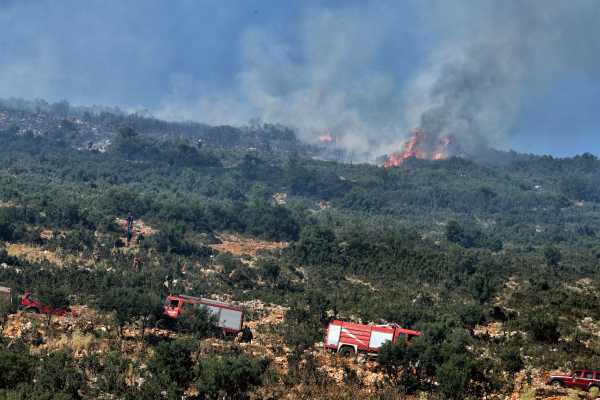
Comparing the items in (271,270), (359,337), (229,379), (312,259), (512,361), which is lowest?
(229,379)

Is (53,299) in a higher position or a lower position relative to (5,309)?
higher

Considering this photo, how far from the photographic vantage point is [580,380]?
16766mm

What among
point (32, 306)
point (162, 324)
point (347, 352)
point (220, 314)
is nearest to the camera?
point (347, 352)

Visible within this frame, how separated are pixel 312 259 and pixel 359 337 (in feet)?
87.2

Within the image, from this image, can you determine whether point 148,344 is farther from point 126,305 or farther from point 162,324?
point 162,324

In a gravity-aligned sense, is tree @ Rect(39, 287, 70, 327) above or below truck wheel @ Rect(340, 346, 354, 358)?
above

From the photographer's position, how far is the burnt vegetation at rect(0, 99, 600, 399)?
1631 centimetres

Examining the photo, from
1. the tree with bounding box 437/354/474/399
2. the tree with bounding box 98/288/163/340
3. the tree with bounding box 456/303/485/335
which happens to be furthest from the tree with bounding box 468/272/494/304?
the tree with bounding box 98/288/163/340

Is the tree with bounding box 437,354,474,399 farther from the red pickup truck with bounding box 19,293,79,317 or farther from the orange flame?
the orange flame

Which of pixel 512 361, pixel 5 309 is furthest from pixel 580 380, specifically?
pixel 5 309

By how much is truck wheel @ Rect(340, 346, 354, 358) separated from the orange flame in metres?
139

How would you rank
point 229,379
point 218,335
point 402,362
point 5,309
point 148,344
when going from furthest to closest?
point 218,335 < point 5,309 < point 148,344 < point 402,362 < point 229,379

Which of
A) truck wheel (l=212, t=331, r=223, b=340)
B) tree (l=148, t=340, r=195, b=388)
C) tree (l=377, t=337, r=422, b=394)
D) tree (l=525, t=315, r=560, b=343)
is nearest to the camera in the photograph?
tree (l=148, t=340, r=195, b=388)

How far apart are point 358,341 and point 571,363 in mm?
10143
